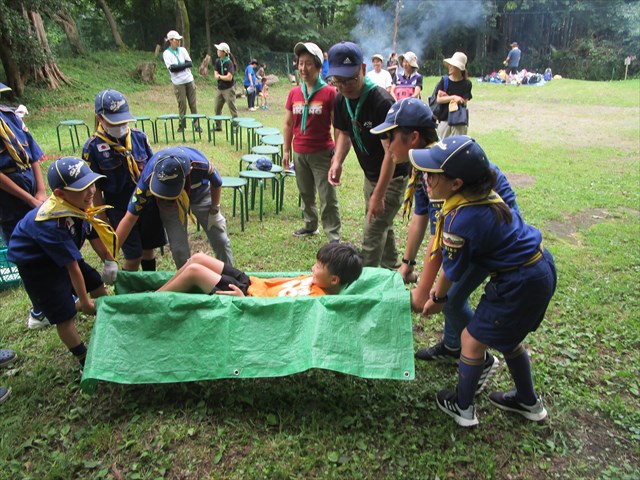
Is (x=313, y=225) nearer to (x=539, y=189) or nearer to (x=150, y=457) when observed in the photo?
(x=150, y=457)

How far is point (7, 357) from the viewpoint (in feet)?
10.3

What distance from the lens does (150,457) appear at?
2.42 meters

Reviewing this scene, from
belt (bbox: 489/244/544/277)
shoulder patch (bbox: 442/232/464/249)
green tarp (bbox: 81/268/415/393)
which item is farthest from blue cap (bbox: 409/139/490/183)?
green tarp (bbox: 81/268/415/393)

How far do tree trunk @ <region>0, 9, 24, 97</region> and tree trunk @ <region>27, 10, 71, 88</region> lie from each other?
64 cm

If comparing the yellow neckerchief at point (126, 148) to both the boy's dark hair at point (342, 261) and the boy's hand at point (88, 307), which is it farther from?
the boy's dark hair at point (342, 261)

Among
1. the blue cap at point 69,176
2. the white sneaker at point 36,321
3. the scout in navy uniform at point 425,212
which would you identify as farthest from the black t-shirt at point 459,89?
the white sneaker at point 36,321

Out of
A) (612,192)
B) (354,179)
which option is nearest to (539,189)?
(612,192)

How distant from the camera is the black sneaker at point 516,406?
266cm

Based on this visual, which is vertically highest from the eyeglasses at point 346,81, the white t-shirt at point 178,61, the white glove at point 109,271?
the white t-shirt at point 178,61

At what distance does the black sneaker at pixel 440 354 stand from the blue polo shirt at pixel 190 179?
78.8 inches

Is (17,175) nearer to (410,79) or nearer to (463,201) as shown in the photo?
(463,201)

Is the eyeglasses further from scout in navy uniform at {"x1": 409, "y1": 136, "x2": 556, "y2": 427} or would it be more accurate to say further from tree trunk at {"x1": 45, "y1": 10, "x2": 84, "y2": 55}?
tree trunk at {"x1": 45, "y1": 10, "x2": 84, "y2": 55}

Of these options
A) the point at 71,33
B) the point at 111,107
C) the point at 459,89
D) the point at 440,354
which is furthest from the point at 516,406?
the point at 71,33

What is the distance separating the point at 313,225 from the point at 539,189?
150 inches
